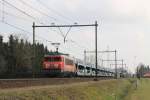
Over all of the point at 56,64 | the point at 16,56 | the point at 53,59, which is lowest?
the point at 56,64

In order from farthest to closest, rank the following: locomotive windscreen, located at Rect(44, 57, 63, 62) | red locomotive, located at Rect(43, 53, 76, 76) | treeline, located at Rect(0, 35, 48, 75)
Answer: treeline, located at Rect(0, 35, 48, 75), locomotive windscreen, located at Rect(44, 57, 63, 62), red locomotive, located at Rect(43, 53, 76, 76)

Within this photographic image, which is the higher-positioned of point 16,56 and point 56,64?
point 16,56

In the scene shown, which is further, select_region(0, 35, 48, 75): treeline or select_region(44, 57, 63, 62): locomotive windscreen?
select_region(0, 35, 48, 75): treeline

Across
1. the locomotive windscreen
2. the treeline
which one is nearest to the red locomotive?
the locomotive windscreen

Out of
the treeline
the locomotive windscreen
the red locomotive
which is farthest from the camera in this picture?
the treeline

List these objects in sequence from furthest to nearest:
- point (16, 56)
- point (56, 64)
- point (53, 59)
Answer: point (16, 56) < point (53, 59) < point (56, 64)

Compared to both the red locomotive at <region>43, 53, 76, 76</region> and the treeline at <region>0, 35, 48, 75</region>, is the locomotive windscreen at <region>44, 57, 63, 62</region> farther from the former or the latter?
the treeline at <region>0, 35, 48, 75</region>

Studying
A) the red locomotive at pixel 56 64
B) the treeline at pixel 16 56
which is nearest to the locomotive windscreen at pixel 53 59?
the red locomotive at pixel 56 64

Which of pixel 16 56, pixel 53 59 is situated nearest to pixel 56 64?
pixel 53 59

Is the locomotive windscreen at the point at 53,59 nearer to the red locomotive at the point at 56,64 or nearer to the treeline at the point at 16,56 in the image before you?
the red locomotive at the point at 56,64

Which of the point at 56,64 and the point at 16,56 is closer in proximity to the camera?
the point at 56,64

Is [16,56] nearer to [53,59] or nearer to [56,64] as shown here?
[53,59]

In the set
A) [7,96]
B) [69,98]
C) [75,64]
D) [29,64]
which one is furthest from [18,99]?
[29,64]

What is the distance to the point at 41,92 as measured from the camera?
25.6 meters
